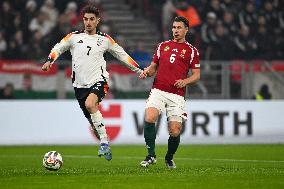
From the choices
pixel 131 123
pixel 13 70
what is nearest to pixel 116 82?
pixel 131 123

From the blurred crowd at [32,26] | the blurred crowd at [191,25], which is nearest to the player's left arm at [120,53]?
the blurred crowd at [191,25]

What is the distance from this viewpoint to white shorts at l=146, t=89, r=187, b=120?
511 inches

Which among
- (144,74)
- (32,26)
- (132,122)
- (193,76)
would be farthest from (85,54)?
(32,26)

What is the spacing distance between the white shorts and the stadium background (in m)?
2.53

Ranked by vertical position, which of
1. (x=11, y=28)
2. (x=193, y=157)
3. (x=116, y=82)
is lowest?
(x=193, y=157)

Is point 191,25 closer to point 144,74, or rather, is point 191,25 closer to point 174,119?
point 144,74

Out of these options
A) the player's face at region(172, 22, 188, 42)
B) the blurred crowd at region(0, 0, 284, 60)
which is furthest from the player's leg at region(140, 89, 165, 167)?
the blurred crowd at region(0, 0, 284, 60)

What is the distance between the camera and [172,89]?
42.8 feet

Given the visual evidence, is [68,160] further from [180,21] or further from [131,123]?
Answer: [131,123]

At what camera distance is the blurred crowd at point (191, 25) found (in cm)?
2436

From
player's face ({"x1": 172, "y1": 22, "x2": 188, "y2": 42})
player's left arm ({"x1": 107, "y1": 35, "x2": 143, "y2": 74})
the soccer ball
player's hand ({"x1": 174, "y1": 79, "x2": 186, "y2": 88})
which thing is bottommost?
the soccer ball

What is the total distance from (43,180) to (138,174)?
146 cm

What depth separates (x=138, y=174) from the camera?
37.7 ft

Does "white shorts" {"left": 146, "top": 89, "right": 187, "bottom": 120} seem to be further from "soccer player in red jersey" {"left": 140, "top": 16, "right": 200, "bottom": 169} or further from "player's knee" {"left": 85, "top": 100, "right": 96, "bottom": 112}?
"player's knee" {"left": 85, "top": 100, "right": 96, "bottom": 112}
